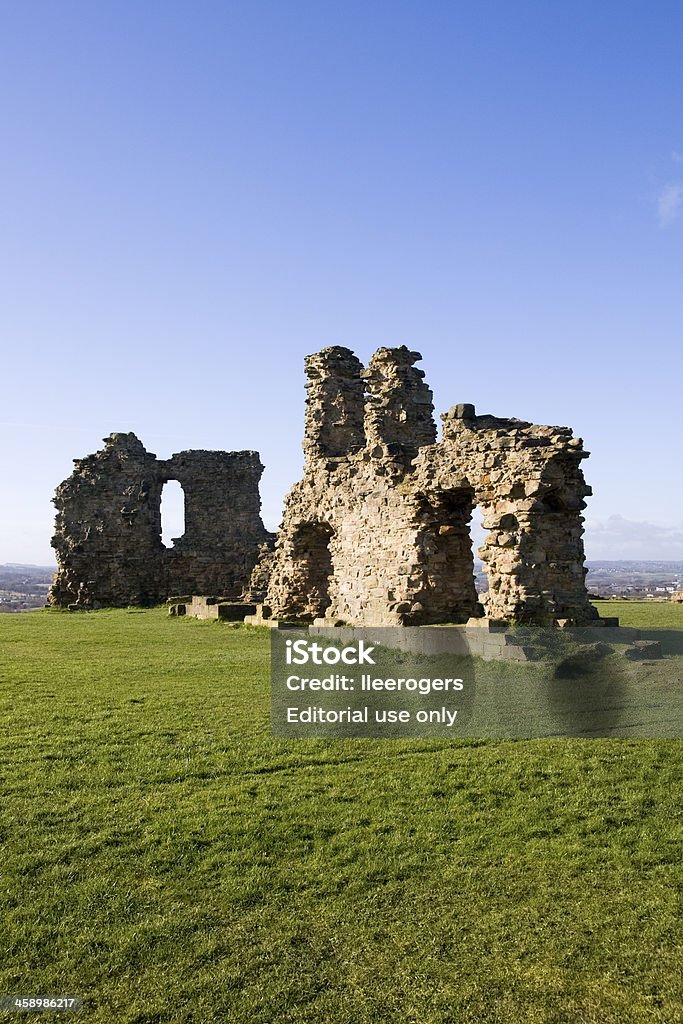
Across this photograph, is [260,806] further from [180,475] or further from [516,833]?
[180,475]

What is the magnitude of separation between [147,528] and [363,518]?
15.6 metres

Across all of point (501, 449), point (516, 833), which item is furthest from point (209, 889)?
point (501, 449)

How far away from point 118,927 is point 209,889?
67 centimetres

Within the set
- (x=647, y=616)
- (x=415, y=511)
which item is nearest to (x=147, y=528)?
(x=415, y=511)

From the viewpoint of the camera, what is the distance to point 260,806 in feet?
22.3

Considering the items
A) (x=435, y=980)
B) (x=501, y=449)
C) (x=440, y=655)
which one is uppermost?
(x=501, y=449)

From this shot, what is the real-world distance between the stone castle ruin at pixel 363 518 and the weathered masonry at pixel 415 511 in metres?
0.03

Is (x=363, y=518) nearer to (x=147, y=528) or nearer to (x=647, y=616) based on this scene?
(x=647, y=616)

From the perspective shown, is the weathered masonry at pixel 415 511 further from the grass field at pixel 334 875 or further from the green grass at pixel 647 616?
the grass field at pixel 334 875

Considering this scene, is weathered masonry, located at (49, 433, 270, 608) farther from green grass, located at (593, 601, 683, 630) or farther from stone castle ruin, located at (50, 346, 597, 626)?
green grass, located at (593, 601, 683, 630)

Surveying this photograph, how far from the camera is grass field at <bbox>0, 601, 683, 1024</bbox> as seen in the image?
4.43 m

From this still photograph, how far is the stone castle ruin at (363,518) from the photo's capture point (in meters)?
13.5

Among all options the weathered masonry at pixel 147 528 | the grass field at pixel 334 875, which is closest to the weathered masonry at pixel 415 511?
the grass field at pixel 334 875

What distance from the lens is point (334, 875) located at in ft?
18.5
